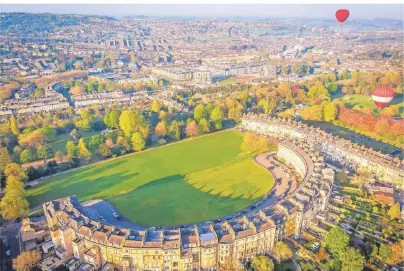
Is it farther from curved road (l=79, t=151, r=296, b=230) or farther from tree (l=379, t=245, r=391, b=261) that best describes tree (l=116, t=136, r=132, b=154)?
tree (l=379, t=245, r=391, b=261)

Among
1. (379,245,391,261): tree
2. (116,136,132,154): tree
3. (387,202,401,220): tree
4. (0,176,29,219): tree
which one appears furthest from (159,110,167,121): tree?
(379,245,391,261): tree

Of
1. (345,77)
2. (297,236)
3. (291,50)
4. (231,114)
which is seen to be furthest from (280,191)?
(291,50)

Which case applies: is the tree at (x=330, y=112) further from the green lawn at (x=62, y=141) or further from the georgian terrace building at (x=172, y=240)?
the green lawn at (x=62, y=141)

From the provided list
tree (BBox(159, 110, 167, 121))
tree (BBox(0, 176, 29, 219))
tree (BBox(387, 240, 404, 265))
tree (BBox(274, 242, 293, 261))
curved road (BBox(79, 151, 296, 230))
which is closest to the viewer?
tree (BBox(387, 240, 404, 265))

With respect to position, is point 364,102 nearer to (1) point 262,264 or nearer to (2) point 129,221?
(1) point 262,264

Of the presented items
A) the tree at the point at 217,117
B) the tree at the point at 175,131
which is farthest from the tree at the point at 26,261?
the tree at the point at 217,117
